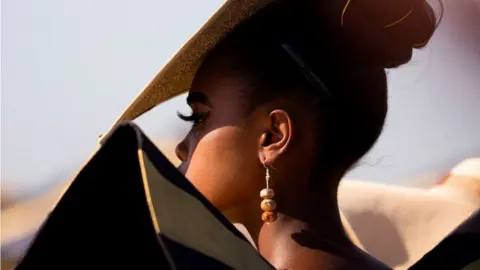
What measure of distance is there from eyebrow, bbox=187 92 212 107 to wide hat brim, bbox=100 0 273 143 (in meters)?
0.04

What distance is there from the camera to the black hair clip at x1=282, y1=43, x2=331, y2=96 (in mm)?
706

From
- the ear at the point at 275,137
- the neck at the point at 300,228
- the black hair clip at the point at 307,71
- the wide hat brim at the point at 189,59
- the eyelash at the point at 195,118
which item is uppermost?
the wide hat brim at the point at 189,59

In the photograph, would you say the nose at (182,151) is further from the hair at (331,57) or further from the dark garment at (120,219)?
the dark garment at (120,219)

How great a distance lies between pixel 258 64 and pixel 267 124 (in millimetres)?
70

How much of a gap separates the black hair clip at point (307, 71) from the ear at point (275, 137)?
46 mm

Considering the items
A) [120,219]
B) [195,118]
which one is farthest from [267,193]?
[120,219]

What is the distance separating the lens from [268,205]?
67 centimetres

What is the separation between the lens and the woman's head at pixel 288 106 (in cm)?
69

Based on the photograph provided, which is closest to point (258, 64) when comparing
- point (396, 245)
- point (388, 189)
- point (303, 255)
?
point (303, 255)

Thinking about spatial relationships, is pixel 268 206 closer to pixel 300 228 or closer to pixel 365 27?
pixel 300 228

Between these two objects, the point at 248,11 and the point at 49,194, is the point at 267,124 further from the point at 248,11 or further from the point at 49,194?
the point at 49,194

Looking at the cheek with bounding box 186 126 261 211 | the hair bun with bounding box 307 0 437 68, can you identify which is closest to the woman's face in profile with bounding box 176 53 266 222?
the cheek with bounding box 186 126 261 211

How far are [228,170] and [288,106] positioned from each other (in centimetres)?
9

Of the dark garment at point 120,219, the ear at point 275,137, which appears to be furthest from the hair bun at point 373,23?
the dark garment at point 120,219
